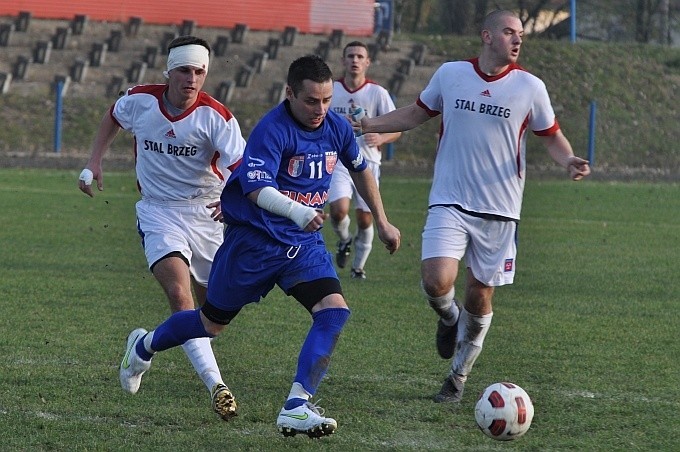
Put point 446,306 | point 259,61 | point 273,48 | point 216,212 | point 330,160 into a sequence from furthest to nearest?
point 273,48 → point 259,61 → point 446,306 → point 216,212 → point 330,160

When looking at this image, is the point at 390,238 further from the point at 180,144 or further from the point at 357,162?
the point at 180,144

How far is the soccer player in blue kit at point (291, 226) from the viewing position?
5980mm

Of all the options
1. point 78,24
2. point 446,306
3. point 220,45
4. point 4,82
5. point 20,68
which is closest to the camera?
point 446,306

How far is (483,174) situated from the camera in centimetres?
732

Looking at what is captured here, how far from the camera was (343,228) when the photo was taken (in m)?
13.0

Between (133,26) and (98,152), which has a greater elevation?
(133,26)

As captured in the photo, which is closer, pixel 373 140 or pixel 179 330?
pixel 179 330

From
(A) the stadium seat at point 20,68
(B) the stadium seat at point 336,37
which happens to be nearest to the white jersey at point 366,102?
(A) the stadium seat at point 20,68

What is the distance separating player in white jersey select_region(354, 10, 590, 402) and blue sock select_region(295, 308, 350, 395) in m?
1.33

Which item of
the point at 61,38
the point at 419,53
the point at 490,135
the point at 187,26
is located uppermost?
the point at 187,26

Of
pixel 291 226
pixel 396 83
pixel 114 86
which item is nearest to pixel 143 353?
pixel 291 226

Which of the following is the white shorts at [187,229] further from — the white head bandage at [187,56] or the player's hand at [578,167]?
the player's hand at [578,167]

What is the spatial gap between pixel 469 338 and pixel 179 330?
1.79 m

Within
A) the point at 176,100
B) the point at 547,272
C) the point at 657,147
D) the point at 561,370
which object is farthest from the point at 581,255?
the point at 657,147
